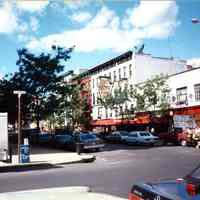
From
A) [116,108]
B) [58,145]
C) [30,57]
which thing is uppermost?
[30,57]

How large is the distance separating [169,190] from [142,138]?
32.6 m

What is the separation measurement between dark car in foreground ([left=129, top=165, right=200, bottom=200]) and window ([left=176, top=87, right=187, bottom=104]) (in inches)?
1552

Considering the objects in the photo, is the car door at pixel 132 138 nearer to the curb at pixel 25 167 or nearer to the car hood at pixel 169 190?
the curb at pixel 25 167

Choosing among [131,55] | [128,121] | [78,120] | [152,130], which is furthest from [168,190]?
[78,120]

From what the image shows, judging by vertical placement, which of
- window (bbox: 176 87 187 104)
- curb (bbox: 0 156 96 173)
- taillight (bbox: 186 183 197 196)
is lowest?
curb (bbox: 0 156 96 173)

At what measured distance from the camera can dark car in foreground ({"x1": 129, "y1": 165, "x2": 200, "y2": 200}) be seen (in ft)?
14.9

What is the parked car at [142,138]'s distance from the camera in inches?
1439

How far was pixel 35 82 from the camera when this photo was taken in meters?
43.0

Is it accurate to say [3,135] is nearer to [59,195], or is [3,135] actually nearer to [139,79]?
[59,195]

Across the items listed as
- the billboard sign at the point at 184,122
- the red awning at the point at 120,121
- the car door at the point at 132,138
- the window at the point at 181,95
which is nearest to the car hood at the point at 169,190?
the car door at the point at 132,138

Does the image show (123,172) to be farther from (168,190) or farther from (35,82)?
(35,82)

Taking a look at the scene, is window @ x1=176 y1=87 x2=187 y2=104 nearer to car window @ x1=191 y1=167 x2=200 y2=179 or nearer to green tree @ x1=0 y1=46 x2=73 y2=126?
green tree @ x1=0 y1=46 x2=73 y2=126

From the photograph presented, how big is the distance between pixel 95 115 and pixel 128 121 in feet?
56.4

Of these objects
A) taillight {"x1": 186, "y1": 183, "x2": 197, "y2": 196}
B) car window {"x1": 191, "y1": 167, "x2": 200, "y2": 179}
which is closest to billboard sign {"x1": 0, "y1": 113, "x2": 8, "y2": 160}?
car window {"x1": 191, "y1": 167, "x2": 200, "y2": 179}
